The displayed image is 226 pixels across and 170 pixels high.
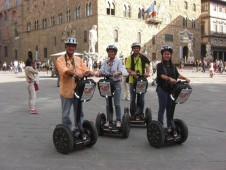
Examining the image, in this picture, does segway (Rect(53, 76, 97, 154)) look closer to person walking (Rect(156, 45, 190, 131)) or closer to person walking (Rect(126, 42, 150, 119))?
person walking (Rect(156, 45, 190, 131))

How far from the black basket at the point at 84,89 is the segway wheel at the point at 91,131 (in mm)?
513

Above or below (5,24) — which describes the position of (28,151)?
below

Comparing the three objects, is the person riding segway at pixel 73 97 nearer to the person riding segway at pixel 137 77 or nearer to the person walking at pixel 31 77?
the person riding segway at pixel 137 77

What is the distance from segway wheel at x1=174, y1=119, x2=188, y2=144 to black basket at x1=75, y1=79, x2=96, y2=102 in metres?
1.60

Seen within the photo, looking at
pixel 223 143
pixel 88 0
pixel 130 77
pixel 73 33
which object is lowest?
pixel 223 143

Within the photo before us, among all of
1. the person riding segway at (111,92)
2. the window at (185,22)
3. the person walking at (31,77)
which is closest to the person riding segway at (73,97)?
the person riding segway at (111,92)

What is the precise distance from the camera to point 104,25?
1521 inches

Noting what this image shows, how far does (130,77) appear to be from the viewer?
24.1 feet

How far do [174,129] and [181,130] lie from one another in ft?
0.46

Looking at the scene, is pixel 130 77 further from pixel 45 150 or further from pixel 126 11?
pixel 126 11

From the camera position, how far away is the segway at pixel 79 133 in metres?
5.19

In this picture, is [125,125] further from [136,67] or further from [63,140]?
[136,67]

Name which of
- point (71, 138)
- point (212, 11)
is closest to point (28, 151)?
point (71, 138)

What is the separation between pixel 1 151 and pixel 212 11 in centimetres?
5312
